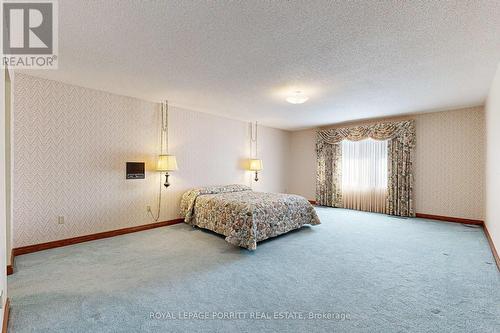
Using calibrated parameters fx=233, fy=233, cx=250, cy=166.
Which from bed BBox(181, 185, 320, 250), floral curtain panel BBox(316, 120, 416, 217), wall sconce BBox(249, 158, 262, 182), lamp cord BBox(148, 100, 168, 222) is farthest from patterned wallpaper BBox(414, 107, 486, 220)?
lamp cord BBox(148, 100, 168, 222)

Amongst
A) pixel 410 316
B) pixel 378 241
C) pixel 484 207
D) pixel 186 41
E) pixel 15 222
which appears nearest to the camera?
pixel 410 316

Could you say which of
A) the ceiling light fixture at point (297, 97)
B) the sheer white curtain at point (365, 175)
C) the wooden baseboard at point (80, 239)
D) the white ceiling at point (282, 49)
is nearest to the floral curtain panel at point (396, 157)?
the sheer white curtain at point (365, 175)

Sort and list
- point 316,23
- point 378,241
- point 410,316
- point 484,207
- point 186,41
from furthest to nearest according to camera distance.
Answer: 1. point 484,207
2. point 378,241
3. point 186,41
4. point 316,23
5. point 410,316

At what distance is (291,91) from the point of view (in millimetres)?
3756

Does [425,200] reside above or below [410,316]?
above

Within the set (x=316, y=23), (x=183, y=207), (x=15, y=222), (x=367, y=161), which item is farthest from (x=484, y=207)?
(x=15, y=222)

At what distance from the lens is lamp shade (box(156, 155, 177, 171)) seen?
4320 millimetres

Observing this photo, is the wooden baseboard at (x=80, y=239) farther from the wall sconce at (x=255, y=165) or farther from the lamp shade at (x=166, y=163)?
the wall sconce at (x=255, y=165)

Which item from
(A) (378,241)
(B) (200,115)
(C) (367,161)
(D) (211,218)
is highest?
(B) (200,115)

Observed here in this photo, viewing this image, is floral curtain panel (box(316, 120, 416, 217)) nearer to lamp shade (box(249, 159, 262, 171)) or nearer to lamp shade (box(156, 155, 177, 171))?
lamp shade (box(249, 159, 262, 171))

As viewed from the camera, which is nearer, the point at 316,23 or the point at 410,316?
the point at 410,316

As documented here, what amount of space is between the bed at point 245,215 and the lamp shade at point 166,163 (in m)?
0.69

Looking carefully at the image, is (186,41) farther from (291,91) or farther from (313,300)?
(313,300)

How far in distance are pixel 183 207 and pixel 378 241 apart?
3.56 m
